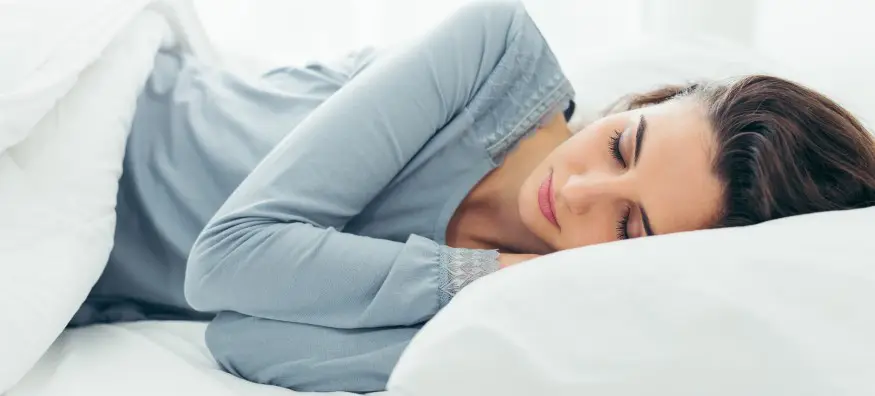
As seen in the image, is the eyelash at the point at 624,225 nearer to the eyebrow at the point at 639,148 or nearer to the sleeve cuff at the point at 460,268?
the eyebrow at the point at 639,148

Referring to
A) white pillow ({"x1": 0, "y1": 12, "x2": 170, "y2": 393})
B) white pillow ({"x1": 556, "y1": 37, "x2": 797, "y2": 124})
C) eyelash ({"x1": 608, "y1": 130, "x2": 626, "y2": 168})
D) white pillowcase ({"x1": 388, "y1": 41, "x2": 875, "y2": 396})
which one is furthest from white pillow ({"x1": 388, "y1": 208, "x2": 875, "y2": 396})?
white pillow ({"x1": 556, "y1": 37, "x2": 797, "y2": 124})

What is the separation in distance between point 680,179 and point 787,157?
106 millimetres

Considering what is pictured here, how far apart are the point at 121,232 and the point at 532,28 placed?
60 cm

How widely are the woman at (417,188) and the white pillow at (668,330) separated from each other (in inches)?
7.8

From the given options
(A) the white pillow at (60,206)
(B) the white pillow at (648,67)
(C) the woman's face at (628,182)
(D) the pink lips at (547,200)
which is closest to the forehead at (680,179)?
(C) the woman's face at (628,182)

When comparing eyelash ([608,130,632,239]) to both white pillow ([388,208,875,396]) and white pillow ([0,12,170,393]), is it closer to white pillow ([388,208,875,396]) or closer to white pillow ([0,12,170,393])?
white pillow ([388,208,875,396])

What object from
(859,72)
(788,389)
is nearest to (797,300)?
(788,389)

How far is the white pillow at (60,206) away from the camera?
0.79 m

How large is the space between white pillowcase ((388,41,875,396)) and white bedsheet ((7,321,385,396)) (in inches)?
11.4

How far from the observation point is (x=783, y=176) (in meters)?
0.80

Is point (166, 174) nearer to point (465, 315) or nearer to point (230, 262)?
point (230, 262)

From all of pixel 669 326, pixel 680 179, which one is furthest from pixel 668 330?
pixel 680 179

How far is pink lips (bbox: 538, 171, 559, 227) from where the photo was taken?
35.6 inches

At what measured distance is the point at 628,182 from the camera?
2.76ft
